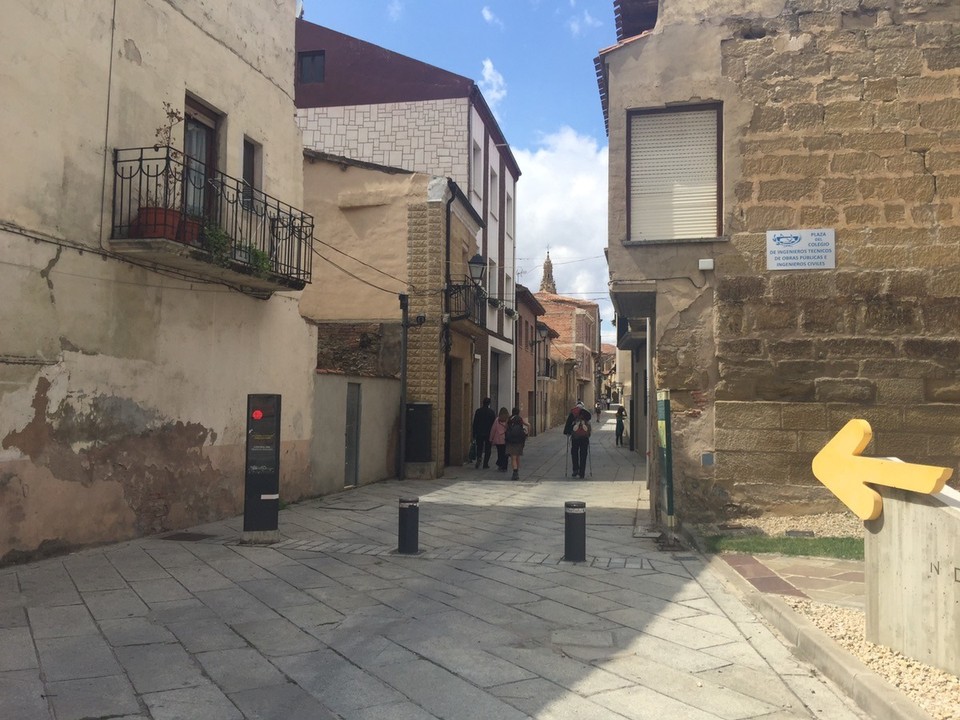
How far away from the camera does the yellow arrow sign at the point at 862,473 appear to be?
14.2ft

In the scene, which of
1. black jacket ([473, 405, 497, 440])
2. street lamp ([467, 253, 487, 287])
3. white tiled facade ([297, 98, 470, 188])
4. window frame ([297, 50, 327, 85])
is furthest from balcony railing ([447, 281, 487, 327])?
window frame ([297, 50, 327, 85])

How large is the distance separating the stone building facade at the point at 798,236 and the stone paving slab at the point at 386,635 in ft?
6.89

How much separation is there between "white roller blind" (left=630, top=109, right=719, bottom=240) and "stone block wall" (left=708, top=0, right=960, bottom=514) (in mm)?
434

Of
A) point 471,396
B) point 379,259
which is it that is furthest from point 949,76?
point 471,396

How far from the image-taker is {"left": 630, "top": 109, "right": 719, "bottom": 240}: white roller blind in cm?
1000

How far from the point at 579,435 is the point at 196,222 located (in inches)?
406

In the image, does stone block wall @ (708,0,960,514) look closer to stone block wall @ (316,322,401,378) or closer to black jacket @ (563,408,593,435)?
black jacket @ (563,408,593,435)

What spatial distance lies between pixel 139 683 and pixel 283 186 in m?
8.89

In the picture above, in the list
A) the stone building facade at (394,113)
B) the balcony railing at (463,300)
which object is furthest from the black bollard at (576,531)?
the stone building facade at (394,113)

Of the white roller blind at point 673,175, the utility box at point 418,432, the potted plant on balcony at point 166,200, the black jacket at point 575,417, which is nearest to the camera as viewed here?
the potted plant on balcony at point 166,200

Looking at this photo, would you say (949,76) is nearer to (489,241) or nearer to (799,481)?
(799,481)

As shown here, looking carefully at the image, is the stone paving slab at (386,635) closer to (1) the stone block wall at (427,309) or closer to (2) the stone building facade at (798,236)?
(2) the stone building facade at (798,236)

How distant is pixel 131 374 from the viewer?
8562 millimetres

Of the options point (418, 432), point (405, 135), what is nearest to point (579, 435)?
point (418, 432)
